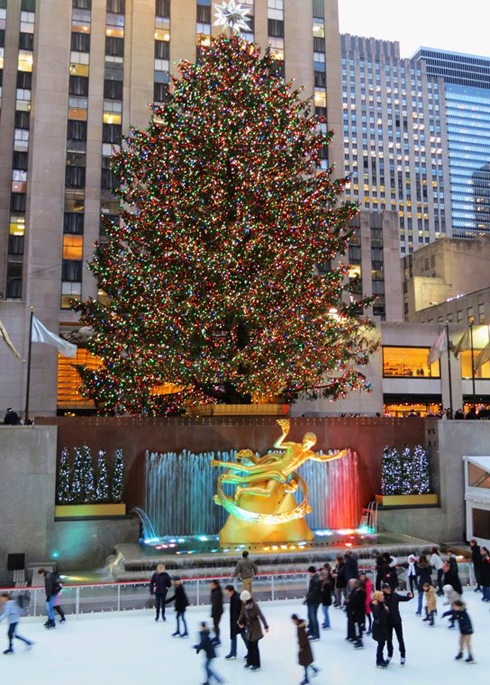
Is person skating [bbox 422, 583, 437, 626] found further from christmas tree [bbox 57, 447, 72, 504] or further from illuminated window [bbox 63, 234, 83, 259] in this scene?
illuminated window [bbox 63, 234, 83, 259]

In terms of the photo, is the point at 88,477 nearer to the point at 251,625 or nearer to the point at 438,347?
the point at 251,625

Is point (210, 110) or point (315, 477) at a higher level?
point (210, 110)

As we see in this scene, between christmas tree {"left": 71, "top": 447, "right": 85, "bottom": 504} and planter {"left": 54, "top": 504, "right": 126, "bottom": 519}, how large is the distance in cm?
22

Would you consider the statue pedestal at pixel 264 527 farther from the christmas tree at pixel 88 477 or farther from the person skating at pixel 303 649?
the person skating at pixel 303 649

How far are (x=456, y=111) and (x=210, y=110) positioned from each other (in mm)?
174481

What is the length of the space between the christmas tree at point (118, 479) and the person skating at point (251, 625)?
10.7 m

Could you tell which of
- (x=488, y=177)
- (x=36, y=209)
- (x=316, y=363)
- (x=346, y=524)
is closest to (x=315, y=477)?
(x=346, y=524)

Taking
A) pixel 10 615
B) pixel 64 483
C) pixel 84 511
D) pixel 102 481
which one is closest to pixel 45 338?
pixel 64 483

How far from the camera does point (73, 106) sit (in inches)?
A: 1864

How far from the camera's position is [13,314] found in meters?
42.6

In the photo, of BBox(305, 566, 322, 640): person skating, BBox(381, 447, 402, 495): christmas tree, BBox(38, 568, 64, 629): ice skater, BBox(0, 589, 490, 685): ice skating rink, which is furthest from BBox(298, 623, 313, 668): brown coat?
BBox(381, 447, 402, 495): christmas tree

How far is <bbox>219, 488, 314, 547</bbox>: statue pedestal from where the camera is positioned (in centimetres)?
2027

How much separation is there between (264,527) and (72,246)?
100 ft

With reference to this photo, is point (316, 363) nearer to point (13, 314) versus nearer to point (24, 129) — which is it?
point (13, 314)
